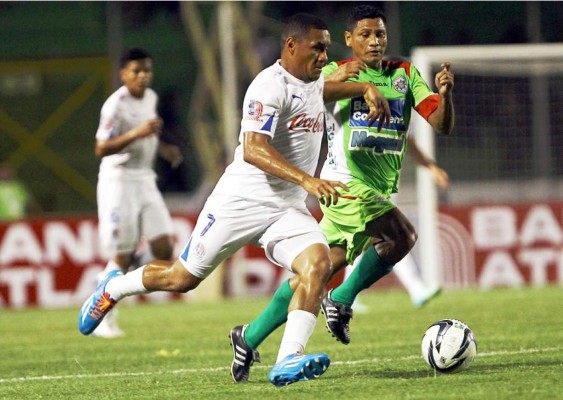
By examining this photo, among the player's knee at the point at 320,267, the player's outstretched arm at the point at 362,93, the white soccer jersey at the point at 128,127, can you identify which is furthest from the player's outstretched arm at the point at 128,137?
the player's knee at the point at 320,267

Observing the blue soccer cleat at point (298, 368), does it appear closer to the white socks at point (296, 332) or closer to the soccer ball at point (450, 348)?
the white socks at point (296, 332)

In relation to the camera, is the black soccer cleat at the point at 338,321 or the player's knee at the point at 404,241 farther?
the player's knee at the point at 404,241

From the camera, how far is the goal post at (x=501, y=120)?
16.2m

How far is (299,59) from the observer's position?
23.6 feet

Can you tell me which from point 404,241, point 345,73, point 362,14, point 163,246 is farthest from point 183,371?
point 163,246

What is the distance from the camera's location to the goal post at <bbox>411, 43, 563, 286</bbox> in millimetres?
16173

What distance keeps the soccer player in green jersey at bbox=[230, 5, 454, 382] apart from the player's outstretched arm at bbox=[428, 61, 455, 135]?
120 mm

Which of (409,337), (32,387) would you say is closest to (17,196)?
(409,337)

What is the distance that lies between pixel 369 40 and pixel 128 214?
373cm

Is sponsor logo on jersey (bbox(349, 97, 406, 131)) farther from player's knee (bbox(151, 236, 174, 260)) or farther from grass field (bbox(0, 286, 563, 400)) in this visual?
player's knee (bbox(151, 236, 174, 260))

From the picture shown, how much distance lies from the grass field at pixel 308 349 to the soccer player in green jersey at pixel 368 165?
61cm

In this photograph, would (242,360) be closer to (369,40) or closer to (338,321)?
(338,321)

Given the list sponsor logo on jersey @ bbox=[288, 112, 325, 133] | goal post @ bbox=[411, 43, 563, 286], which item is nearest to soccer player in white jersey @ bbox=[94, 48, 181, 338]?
sponsor logo on jersey @ bbox=[288, 112, 325, 133]

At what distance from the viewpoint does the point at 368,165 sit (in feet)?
29.7
